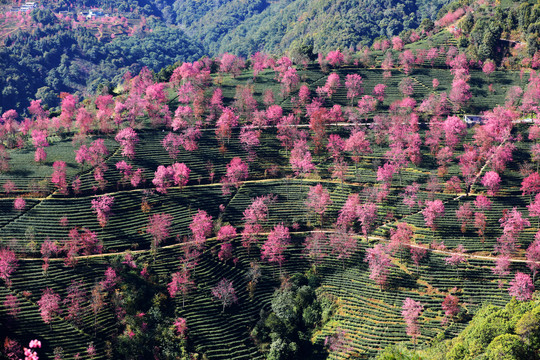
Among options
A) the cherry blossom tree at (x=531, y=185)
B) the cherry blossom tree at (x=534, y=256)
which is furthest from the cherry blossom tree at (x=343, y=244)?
the cherry blossom tree at (x=531, y=185)

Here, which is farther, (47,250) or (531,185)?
(531,185)

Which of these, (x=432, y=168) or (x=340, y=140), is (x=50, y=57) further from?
(x=432, y=168)

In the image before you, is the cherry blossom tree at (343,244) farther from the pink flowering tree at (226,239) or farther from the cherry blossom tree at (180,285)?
the cherry blossom tree at (180,285)

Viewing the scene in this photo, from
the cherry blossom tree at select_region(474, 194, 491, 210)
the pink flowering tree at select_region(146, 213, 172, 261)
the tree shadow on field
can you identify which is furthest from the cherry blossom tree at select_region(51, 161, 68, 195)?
the cherry blossom tree at select_region(474, 194, 491, 210)

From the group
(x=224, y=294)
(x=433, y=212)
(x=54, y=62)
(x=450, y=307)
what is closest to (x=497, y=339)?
(x=450, y=307)

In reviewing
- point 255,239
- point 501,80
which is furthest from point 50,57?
point 501,80

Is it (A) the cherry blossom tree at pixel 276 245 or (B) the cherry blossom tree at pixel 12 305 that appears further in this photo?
(A) the cherry blossom tree at pixel 276 245

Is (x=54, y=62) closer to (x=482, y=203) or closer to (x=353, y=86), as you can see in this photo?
(x=353, y=86)

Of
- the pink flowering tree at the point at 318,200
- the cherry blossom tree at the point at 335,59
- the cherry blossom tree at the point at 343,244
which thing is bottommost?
the cherry blossom tree at the point at 343,244
